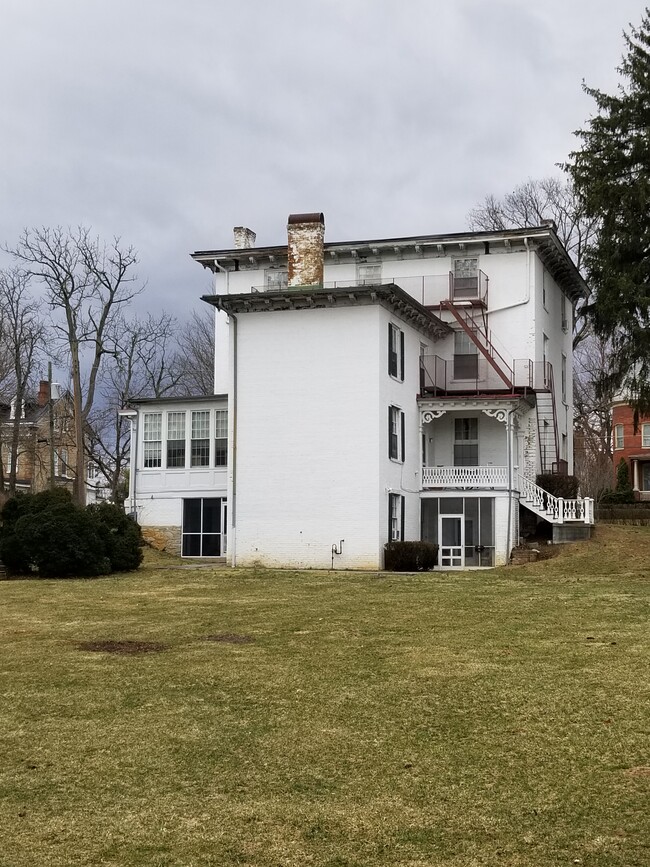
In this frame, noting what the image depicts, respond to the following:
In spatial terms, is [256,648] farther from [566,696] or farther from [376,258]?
[376,258]

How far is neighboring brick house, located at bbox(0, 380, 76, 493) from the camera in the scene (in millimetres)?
57375

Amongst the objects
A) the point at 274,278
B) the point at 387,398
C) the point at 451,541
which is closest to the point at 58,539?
the point at 387,398

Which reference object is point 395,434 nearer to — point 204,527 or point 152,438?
point 204,527

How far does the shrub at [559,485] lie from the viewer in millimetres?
36438

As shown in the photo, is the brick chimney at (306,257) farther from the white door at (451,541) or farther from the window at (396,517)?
the white door at (451,541)

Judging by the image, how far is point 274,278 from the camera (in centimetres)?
4088

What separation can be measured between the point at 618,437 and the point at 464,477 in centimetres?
3589

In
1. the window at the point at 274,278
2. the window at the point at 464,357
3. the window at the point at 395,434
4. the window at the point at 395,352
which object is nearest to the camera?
the window at the point at 395,434

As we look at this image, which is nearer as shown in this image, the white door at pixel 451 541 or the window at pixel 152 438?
the white door at pixel 451 541

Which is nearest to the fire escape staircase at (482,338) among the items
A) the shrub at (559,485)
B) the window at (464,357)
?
the window at (464,357)

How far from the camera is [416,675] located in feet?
38.2

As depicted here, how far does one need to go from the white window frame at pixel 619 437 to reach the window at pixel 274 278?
34.4m

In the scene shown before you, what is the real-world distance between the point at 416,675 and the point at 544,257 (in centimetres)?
3006

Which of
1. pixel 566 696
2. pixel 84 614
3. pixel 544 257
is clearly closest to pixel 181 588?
pixel 84 614
